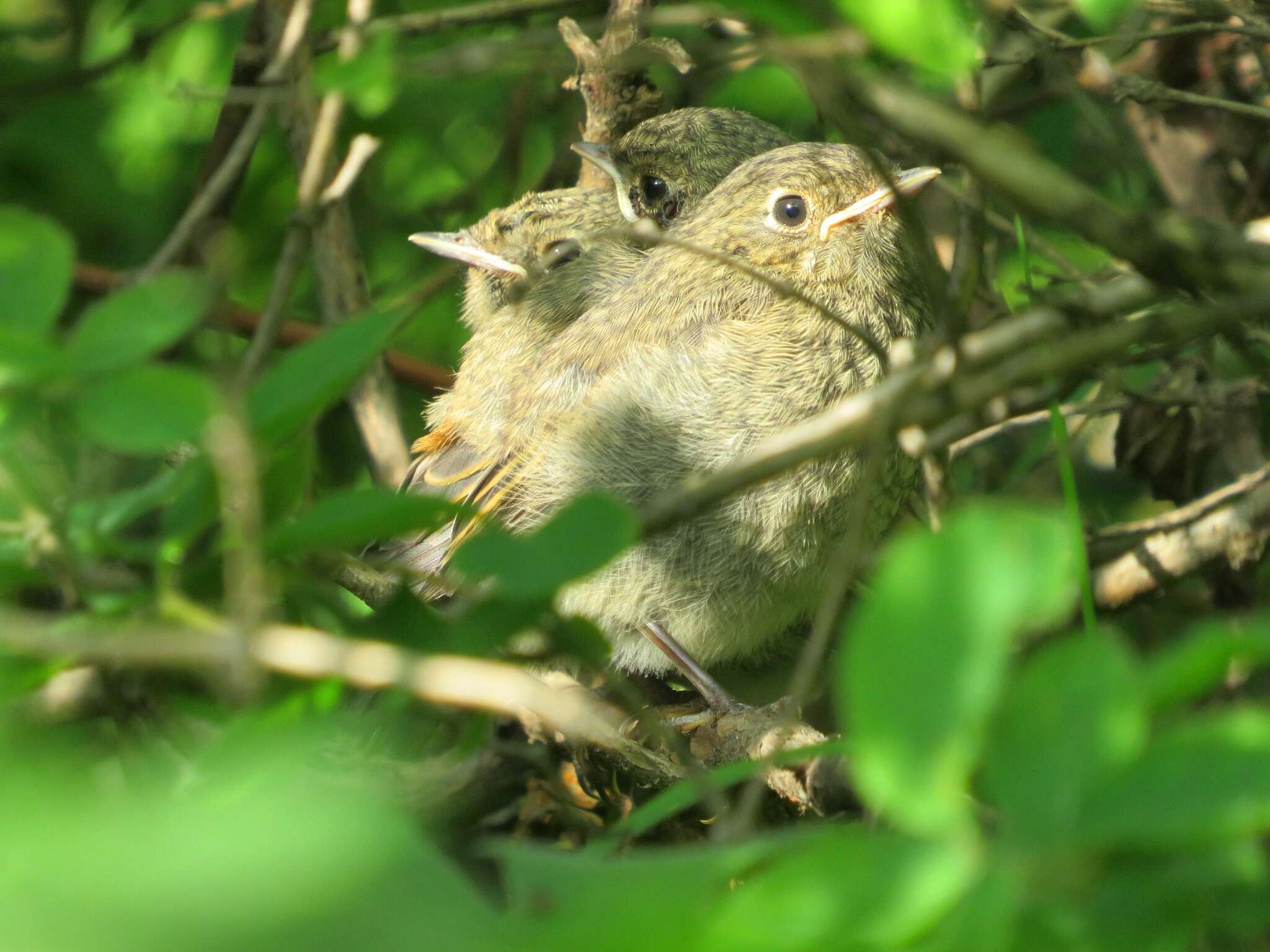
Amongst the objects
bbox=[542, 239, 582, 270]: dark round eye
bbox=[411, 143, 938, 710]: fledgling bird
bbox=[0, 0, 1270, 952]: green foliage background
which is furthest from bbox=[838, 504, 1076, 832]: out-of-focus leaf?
bbox=[542, 239, 582, 270]: dark round eye

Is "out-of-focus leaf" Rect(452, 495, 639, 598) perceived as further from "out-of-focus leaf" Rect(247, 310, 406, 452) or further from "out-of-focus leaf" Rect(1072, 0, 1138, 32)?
"out-of-focus leaf" Rect(1072, 0, 1138, 32)

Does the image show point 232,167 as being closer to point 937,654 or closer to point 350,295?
point 350,295

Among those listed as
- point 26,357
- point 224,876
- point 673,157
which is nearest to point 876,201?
point 673,157

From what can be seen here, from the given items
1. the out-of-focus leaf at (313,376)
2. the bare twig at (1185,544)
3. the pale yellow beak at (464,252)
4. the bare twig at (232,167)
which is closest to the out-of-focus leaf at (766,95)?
the pale yellow beak at (464,252)

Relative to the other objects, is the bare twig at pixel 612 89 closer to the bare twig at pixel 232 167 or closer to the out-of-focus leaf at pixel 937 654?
the bare twig at pixel 232 167

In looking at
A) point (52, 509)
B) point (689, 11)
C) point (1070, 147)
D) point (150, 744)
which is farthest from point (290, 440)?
point (1070, 147)

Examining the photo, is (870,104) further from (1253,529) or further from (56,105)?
(56,105)
